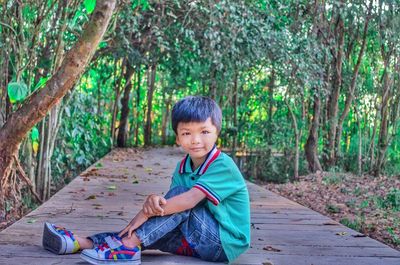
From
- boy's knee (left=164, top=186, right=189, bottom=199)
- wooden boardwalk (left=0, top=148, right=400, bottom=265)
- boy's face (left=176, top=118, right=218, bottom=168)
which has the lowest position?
wooden boardwalk (left=0, top=148, right=400, bottom=265)

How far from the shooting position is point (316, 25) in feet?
30.8

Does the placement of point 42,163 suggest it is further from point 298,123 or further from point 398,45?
point 398,45

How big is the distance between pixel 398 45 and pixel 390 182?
277cm

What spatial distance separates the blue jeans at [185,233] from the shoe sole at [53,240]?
15cm

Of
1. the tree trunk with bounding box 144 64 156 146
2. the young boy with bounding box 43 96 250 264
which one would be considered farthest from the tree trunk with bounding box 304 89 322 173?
the young boy with bounding box 43 96 250 264

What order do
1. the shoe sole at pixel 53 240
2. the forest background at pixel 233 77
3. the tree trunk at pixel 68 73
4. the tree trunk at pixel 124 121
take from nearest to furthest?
the shoe sole at pixel 53 240 < the tree trunk at pixel 68 73 < the forest background at pixel 233 77 < the tree trunk at pixel 124 121

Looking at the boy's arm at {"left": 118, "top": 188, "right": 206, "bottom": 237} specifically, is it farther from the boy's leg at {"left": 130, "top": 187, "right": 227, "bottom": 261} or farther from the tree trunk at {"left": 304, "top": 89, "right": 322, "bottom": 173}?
the tree trunk at {"left": 304, "top": 89, "right": 322, "bottom": 173}

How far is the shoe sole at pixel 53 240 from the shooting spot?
271 centimetres

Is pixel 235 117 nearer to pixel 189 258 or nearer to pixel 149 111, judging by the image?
pixel 149 111

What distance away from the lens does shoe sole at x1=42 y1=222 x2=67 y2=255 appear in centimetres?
271

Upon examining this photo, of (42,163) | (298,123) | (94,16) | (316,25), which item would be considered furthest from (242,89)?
(94,16)

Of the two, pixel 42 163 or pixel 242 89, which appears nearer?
pixel 42 163

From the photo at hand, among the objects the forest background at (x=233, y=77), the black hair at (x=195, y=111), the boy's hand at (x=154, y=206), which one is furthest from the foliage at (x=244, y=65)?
the boy's hand at (x=154, y=206)

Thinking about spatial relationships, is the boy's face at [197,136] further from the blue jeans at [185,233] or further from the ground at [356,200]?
the ground at [356,200]
